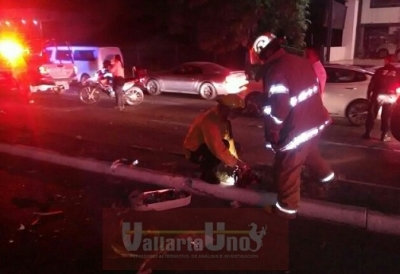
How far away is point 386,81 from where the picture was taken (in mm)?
8984

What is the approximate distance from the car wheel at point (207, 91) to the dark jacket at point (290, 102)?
11108 millimetres

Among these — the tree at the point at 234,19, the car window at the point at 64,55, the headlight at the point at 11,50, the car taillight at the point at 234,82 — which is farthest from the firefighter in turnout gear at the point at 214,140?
the tree at the point at 234,19

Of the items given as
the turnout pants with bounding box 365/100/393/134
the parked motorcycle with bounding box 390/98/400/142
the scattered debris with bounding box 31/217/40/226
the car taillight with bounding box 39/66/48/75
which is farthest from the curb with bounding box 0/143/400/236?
the car taillight with bounding box 39/66/48/75

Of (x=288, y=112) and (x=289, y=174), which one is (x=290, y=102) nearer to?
(x=288, y=112)

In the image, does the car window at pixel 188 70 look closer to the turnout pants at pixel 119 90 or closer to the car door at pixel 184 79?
the car door at pixel 184 79

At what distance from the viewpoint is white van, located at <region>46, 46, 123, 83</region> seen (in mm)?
19470

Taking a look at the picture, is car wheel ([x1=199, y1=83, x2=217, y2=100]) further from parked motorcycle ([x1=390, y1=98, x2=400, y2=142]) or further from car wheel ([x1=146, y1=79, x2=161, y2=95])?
parked motorcycle ([x1=390, y1=98, x2=400, y2=142])

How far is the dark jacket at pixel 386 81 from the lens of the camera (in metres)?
8.93

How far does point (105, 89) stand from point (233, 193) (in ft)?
31.5

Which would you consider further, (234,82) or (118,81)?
(234,82)

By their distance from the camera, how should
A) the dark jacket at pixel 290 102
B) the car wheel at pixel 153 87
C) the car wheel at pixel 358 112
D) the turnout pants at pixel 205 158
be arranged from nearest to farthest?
the dark jacket at pixel 290 102 < the turnout pants at pixel 205 158 < the car wheel at pixel 358 112 < the car wheel at pixel 153 87

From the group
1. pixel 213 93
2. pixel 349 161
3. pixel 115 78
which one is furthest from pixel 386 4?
pixel 349 161

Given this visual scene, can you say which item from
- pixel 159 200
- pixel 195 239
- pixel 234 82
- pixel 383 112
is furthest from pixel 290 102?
pixel 234 82

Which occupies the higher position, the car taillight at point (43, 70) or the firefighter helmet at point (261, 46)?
the firefighter helmet at point (261, 46)
